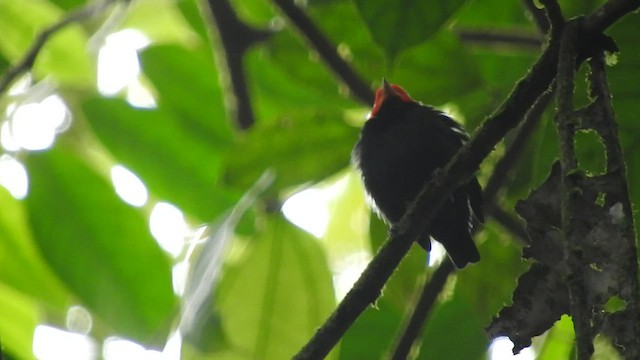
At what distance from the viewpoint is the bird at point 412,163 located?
2.10 m

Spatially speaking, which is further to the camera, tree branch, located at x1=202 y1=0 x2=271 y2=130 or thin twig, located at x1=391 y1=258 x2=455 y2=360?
tree branch, located at x1=202 y1=0 x2=271 y2=130

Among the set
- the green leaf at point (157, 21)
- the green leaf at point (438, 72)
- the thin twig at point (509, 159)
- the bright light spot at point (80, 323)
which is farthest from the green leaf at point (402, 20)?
the bright light spot at point (80, 323)

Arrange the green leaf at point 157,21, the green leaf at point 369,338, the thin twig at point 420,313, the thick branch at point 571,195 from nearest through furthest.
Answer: the thick branch at point 571,195 < the thin twig at point 420,313 < the green leaf at point 369,338 < the green leaf at point 157,21

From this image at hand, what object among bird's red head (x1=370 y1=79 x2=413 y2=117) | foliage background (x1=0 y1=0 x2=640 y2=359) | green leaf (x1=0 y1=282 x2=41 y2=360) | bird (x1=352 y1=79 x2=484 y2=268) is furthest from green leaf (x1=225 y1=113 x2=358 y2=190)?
green leaf (x1=0 y1=282 x2=41 y2=360)

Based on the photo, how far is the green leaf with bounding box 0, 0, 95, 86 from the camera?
6.98ft

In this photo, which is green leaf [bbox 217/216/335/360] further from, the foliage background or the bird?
the bird

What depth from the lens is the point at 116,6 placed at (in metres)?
2.56

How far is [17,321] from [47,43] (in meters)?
0.68

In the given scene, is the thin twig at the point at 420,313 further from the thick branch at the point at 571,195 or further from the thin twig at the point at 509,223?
the thick branch at the point at 571,195

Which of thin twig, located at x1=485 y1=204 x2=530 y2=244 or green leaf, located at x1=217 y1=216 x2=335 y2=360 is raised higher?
green leaf, located at x1=217 y1=216 x2=335 y2=360

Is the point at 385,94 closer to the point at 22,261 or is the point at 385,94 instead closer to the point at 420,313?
the point at 420,313

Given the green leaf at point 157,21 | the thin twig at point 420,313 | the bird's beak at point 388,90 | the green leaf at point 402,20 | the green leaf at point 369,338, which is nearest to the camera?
the green leaf at point 402,20

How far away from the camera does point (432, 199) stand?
3.98 feet

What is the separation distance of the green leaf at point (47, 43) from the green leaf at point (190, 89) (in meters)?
0.18
